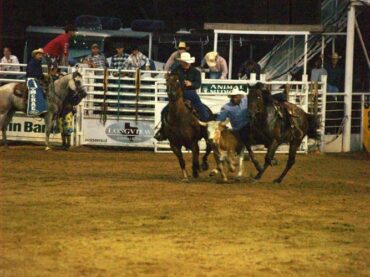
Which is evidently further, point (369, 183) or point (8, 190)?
point (369, 183)

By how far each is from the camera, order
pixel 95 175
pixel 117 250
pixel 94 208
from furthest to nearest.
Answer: pixel 95 175 → pixel 94 208 → pixel 117 250

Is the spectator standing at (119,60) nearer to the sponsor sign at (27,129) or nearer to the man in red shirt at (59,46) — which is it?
the man in red shirt at (59,46)

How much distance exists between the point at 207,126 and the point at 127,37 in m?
12.5

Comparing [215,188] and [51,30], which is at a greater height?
[51,30]

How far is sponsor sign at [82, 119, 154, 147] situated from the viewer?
21969 millimetres

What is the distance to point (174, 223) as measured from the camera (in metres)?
11.6

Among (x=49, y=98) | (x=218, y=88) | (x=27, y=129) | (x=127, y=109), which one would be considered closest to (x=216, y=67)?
(x=218, y=88)

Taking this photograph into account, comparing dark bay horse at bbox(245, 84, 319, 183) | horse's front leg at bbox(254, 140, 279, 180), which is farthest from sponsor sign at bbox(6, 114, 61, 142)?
horse's front leg at bbox(254, 140, 279, 180)

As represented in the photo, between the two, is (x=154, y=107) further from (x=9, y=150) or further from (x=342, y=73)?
(x=342, y=73)

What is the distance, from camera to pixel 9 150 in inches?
835

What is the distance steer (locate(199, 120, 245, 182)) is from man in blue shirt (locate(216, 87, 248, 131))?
0.18m

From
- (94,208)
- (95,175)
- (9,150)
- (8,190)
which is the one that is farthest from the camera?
(9,150)

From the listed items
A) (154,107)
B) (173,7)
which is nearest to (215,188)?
(154,107)

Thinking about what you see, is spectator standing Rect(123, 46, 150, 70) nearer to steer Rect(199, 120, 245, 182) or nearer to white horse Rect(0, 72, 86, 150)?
white horse Rect(0, 72, 86, 150)
